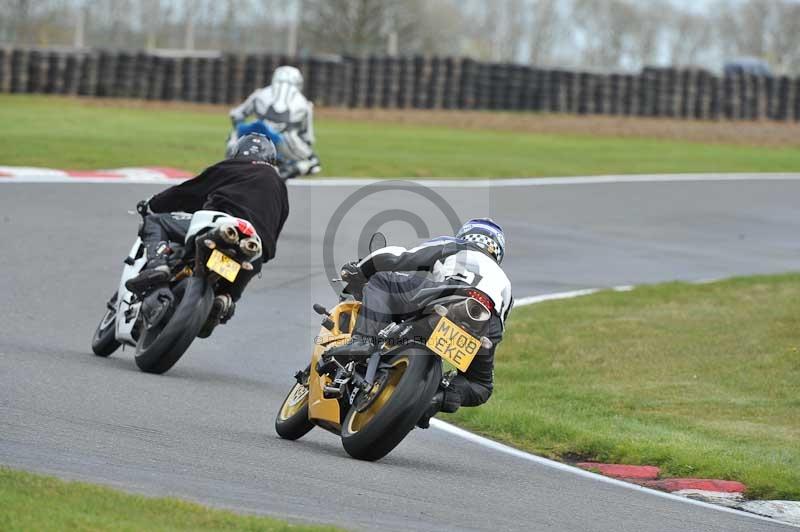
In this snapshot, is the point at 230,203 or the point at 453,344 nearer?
the point at 453,344

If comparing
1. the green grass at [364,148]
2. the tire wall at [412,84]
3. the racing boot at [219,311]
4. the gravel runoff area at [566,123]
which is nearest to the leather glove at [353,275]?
the racing boot at [219,311]

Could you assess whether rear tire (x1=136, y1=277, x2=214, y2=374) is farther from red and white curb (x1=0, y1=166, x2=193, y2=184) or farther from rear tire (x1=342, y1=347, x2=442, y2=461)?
red and white curb (x1=0, y1=166, x2=193, y2=184)

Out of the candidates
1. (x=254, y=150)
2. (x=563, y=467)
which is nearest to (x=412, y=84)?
(x=254, y=150)

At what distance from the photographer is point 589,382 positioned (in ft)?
36.5

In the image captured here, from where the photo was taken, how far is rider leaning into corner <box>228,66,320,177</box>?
52.7 feet

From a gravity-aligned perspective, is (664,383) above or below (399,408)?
below

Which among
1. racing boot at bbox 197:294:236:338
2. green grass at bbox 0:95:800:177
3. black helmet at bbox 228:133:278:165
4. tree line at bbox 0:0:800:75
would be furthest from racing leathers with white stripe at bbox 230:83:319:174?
tree line at bbox 0:0:800:75

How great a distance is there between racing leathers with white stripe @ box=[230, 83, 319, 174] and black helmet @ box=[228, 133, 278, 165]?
5.82 m

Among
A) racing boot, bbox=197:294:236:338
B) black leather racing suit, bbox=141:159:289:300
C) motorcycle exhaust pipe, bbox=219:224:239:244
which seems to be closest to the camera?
motorcycle exhaust pipe, bbox=219:224:239:244

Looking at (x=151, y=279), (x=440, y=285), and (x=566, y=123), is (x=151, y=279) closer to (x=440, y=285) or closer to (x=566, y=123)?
(x=440, y=285)

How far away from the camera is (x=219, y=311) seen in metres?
9.48

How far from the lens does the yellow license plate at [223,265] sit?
9.19 meters

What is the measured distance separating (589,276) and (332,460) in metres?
9.21

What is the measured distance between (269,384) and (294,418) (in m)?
2.01
